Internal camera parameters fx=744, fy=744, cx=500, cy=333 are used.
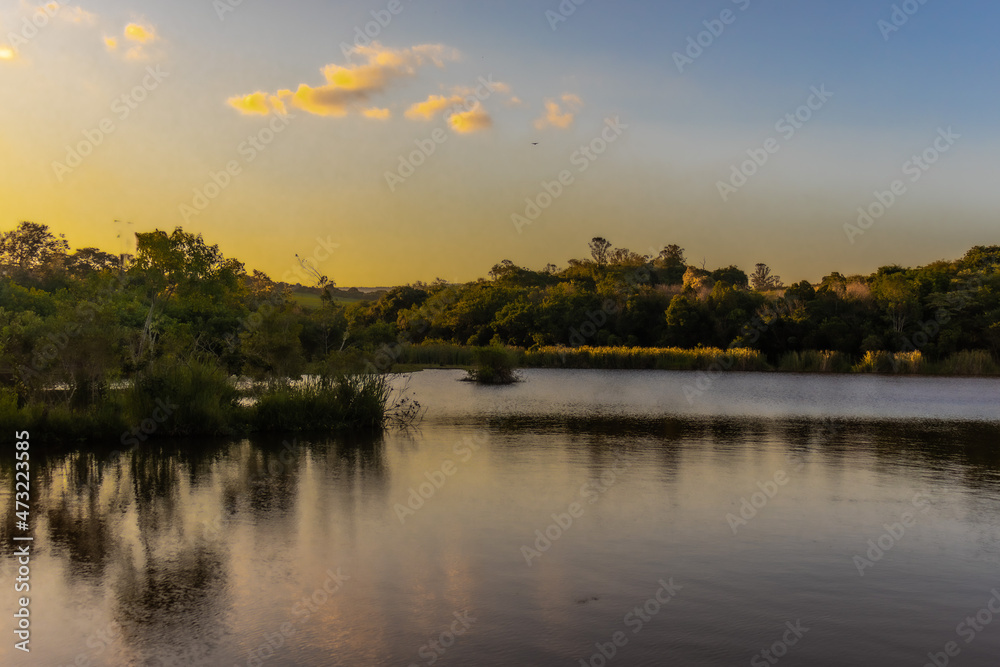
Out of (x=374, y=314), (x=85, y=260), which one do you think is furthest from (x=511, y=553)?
(x=374, y=314)

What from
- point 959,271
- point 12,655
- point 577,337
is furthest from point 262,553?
point 959,271

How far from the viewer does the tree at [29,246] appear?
4572 cm

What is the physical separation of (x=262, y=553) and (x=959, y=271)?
193ft

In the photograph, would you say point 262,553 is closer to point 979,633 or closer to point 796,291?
point 979,633

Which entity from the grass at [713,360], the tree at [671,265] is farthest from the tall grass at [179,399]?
the tree at [671,265]

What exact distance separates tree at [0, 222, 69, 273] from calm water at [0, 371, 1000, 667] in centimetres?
3820

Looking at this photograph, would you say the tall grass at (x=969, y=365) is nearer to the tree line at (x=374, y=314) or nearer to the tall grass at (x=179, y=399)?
the tree line at (x=374, y=314)

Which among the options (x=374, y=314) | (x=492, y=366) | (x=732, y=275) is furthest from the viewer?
(x=732, y=275)

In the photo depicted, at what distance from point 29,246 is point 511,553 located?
49.8 m

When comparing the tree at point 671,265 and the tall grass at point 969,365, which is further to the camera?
the tree at point 671,265

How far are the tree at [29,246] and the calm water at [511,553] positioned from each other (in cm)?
3820

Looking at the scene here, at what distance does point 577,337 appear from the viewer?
56469 mm

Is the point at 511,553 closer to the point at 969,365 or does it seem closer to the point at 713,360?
the point at 713,360

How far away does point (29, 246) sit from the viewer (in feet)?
155
